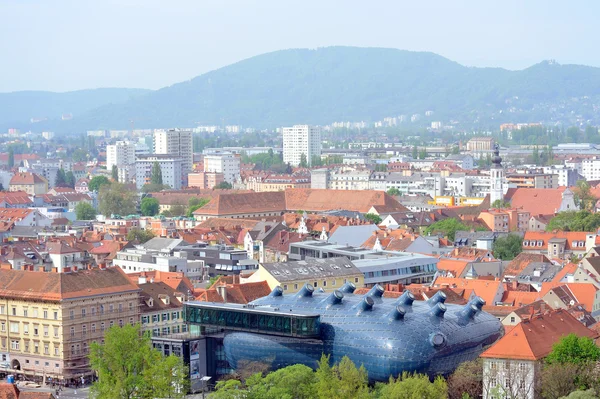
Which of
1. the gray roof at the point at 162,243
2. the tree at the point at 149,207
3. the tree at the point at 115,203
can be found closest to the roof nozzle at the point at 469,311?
the gray roof at the point at 162,243

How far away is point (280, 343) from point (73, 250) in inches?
1284

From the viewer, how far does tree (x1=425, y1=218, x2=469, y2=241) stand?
93012 mm

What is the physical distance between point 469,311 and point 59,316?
16336 millimetres

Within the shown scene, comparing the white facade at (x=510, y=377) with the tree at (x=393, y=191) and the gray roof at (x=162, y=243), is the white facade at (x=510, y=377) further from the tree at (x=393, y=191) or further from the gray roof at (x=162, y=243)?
the tree at (x=393, y=191)

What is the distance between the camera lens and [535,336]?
4431cm

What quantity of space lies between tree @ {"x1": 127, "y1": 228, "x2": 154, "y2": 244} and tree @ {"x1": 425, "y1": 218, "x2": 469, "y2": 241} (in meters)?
20.6

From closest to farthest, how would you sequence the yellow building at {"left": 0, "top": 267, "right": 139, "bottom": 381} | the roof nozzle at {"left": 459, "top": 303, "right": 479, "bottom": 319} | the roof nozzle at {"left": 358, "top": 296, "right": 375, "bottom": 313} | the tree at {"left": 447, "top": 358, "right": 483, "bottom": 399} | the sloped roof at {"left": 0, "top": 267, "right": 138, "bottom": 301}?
the tree at {"left": 447, "top": 358, "right": 483, "bottom": 399} → the roof nozzle at {"left": 358, "top": 296, "right": 375, "bottom": 313} → the roof nozzle at {"left": 459, "top": 303, "right": 479, "bottom": 319} → the yellow building at {"left": 0, "top": 267, "right": 139, "bottom": 381} → the sloped roof at {"left": 0, "top": 267, "right": 138, "bottom": 301}

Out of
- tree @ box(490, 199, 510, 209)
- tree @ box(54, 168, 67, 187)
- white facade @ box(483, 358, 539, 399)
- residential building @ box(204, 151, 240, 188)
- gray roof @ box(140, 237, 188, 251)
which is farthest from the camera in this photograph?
residential building @ box(204, 151, 240, 188)

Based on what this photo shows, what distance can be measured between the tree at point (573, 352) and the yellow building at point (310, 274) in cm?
1712

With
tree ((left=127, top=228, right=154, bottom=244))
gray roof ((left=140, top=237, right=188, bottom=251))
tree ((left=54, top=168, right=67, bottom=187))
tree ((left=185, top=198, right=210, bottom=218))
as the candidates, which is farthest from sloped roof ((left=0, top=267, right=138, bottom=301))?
tree ((left=54, top=168, right=67, bottom=187))

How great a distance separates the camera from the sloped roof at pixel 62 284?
5203 centimetres

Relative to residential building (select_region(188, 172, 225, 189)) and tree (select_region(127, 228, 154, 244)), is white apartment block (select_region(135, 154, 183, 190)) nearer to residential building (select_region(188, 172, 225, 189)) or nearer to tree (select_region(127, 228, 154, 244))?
residential building (select_region(188, 172, 225, 189))

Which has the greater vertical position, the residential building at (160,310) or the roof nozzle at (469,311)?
the roof nozzle at (469,311)

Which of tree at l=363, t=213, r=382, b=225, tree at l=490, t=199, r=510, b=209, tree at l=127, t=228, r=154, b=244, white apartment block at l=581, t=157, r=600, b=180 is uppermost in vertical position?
tree at l=127, t=228, r=154, b=244
